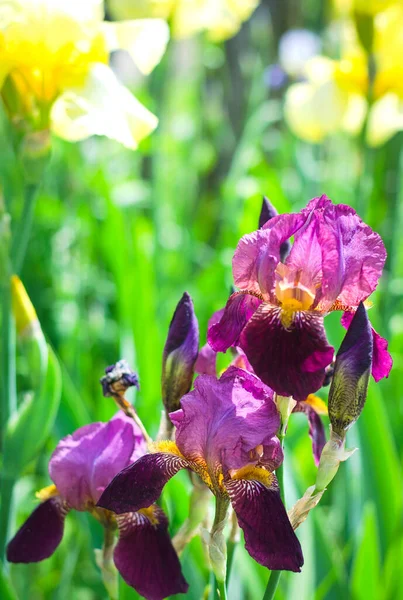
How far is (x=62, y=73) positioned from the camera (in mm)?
1099

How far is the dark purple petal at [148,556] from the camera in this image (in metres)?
0.71

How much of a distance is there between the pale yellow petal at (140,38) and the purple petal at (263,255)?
0.60 m

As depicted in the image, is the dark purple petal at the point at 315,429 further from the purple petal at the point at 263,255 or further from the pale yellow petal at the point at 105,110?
Result: the pale yellow petal at the point at 105,110

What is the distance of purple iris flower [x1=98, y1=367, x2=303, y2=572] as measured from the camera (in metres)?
0.66

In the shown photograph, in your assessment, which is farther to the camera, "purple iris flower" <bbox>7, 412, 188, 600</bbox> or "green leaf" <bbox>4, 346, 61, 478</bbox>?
"green leaf" <bbox>4, 346, 61, 478</bbox>

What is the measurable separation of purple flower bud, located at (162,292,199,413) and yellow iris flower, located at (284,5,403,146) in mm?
1162

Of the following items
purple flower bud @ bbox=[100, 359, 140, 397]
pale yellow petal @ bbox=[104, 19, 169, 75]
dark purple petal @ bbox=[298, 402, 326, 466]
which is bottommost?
dark purple petal @ bbox=[298, 402, 326, 466]

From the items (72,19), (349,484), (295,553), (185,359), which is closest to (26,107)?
(72,19)

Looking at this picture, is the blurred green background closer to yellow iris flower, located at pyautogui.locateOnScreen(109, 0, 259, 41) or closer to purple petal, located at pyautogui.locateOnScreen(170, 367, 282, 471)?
yellow iris flower, located at pyautogui.locateOnScreen(109, 0, 259, 41)

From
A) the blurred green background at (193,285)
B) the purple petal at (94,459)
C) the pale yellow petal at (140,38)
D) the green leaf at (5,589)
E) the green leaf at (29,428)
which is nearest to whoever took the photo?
the purple petal at (94,459)

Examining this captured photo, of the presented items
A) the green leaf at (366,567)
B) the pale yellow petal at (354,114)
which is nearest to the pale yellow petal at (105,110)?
the green leaf at (366,567)

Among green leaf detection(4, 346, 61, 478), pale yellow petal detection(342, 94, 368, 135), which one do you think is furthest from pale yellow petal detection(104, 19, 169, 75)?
pale yellow petal detection(342, 94, 368, 135)

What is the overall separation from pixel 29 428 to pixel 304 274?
511 mm

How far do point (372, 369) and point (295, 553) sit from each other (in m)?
0.20
